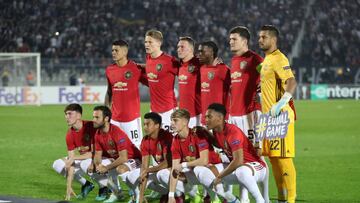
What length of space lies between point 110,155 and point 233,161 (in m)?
2.45

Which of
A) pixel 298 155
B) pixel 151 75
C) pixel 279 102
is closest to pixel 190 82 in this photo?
pixel 151 75

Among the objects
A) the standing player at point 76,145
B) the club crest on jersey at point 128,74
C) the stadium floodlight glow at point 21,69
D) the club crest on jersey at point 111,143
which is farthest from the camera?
the stadium floodlight glow at point 21,69

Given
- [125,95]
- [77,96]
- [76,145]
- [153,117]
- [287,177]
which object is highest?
[125,95]

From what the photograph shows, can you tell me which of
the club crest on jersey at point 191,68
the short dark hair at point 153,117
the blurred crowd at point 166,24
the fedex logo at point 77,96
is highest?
the blurred crowd at point 166,24

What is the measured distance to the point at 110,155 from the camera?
10.9 metres

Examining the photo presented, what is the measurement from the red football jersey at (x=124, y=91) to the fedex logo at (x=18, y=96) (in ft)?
85.6

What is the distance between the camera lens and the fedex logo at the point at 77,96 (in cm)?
3984

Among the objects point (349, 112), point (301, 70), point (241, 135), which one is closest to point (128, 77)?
point (241, 135)

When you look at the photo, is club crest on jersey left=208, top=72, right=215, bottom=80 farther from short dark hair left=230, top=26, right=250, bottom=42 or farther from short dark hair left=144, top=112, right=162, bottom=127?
short dark hair left=144, top=112, right=162, bottom=127

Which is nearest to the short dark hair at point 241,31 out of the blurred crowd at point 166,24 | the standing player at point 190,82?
the standing player at point 190,82

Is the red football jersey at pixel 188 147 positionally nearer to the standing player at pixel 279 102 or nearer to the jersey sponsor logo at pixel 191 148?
the jersey sponsor logo at pixel 191 148

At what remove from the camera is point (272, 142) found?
8.80m

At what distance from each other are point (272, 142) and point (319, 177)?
496 centimetres

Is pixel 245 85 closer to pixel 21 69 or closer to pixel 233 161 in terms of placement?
pixel 233 161
